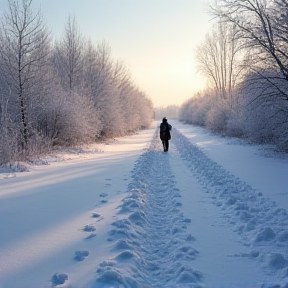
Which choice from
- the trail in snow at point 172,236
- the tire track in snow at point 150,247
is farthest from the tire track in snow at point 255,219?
the tire track in snow at point 150,247

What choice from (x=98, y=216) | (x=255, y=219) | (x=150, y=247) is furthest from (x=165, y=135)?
(x=150, y=247)

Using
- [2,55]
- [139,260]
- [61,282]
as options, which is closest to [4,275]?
[61,282]

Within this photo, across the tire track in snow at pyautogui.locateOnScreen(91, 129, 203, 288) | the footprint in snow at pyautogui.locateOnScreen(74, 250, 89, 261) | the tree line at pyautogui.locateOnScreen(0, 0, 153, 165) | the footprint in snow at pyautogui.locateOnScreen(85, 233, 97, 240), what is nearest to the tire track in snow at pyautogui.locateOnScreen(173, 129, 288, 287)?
the tire track in snow at pyautogui.locateOnScreen(91, 129, 203, 288)

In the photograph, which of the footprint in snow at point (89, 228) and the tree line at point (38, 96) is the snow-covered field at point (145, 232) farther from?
the tree line at point (38, 96)

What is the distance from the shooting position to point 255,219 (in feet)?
19.1

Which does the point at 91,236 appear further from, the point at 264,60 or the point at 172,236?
the point at 264,60

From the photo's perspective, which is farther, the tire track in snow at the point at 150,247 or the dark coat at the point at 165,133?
the dark coat at the point at 165,133

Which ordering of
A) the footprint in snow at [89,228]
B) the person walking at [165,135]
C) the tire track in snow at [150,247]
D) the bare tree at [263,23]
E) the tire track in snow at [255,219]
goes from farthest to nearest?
the person walking at [165,135], the bare tree at [263,23], the footprint in snow at [89,228], the tire track in snow at [255,219], the tire track in snow at [150,247]

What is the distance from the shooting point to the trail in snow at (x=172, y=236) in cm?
380

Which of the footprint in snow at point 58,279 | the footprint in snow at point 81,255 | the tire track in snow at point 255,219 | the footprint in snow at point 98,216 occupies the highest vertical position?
the footprint in snow at point 58,279

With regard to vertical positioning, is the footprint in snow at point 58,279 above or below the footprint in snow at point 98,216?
above

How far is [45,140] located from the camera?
17.4 meters

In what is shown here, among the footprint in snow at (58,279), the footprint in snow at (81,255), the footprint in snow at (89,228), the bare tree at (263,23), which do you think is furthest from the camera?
the bare tree at (263,23)

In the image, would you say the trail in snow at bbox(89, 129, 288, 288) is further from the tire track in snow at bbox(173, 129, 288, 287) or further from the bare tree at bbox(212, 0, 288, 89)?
the bare tree at bbox(212, 0, 288, 89)
